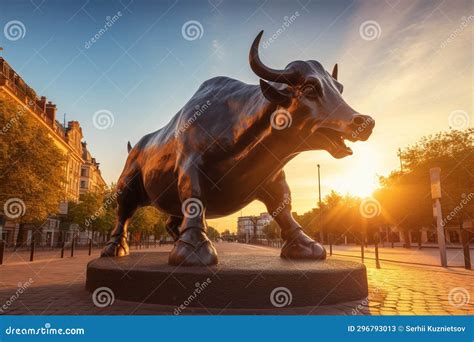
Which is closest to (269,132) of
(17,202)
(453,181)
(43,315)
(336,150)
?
(336,150)

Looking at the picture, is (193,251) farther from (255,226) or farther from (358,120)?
(255,226)

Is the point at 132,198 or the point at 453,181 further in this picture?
the point at 453,181

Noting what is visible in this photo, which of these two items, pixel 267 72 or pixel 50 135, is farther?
pixel 50 135

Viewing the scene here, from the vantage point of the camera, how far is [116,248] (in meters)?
5.25

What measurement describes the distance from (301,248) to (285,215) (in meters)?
Answer: 0.47

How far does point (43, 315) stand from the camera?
118 inches

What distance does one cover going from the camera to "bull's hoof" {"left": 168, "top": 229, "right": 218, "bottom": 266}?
3475 millimetres

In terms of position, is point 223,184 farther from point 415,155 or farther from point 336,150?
point 415,155

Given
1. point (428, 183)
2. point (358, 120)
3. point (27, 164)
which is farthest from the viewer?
point (428, 183)

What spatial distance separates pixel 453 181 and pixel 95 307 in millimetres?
27544

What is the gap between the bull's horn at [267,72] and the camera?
3.13 meters

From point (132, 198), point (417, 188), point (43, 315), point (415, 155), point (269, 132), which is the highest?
point (415, 155)

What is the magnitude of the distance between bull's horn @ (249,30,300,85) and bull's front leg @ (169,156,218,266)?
1271 millimetres

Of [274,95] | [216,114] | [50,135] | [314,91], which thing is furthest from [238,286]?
[50,135]
